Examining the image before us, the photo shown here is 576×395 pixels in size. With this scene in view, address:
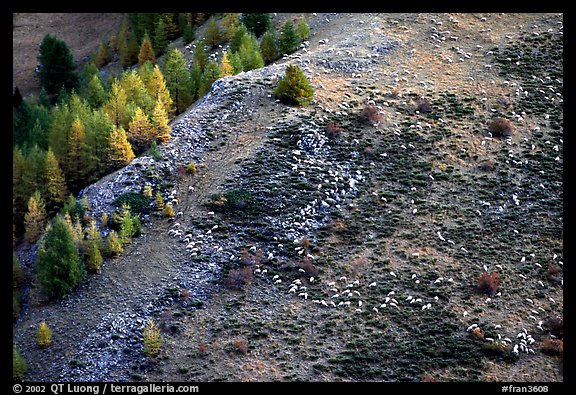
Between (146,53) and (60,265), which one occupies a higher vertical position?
(146,53)

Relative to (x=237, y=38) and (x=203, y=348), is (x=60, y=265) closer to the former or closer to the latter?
(x=203, y=348)

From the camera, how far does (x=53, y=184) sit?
60.7m

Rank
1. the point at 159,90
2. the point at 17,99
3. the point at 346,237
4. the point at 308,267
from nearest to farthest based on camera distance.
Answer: the point at 308,267
the point at 346,237
the point at 159,90
the point at 17,99

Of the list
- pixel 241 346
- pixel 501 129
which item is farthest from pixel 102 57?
pixel 241 346

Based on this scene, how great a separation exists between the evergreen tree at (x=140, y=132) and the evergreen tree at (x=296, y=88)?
12.2m

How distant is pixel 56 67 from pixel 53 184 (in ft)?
137

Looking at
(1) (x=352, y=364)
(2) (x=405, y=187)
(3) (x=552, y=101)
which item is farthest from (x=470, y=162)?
(1) (x=352, y=364)

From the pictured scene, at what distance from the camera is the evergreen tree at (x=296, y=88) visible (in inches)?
2520

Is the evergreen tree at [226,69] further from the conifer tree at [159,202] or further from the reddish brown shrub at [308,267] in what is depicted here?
the reddish brown shrub at [308,267]

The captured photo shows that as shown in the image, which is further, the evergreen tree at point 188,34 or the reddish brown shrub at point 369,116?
the evergreen tree at point 188,34

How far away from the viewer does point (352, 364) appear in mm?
45906

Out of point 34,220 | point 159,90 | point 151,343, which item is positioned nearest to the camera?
point 151,343

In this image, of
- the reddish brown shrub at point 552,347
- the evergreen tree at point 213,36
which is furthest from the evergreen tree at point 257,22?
the reddish brown shrub at point 552,347

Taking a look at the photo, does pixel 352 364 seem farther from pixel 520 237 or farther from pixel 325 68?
pixel 325 68
